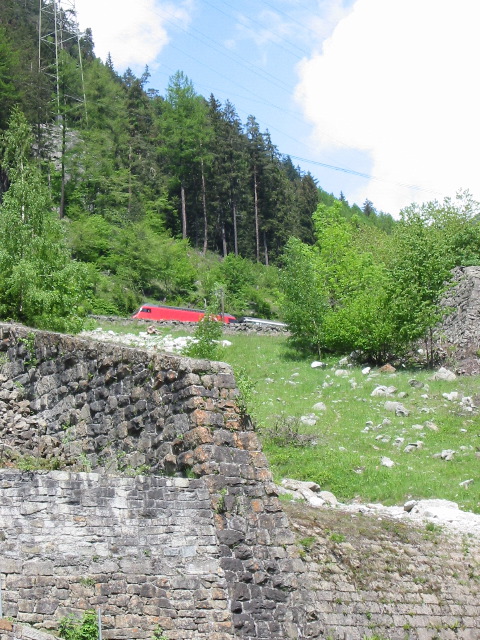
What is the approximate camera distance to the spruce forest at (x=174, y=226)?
20.0m

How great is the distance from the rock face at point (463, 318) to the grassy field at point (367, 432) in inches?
99.3

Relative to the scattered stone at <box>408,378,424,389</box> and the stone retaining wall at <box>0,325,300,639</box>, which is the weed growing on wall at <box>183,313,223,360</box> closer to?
the scattered stone at <box>408,378,424,389</box>

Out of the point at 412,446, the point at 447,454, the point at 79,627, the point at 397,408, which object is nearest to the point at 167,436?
the point at 79,627

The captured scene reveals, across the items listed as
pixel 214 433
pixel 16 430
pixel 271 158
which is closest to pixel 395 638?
pixel 214 433

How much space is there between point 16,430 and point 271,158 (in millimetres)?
57579

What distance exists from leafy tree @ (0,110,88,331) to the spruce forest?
42 millimetres

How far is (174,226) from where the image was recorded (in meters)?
60.7

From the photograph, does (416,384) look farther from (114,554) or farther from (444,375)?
(114,554)

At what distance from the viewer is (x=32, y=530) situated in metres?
6.91

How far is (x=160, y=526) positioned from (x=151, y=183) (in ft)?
179

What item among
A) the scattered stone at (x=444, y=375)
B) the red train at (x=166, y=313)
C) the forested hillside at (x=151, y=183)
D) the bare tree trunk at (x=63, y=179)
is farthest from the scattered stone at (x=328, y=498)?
the bare tree trunk at (x=63, y=179)

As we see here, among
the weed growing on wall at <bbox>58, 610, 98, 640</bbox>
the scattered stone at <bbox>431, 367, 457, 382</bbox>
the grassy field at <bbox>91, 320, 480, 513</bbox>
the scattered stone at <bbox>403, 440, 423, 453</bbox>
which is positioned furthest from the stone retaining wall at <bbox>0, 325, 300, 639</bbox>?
the scattered stone at <bbox>431, 367, 457, 382</bbox>

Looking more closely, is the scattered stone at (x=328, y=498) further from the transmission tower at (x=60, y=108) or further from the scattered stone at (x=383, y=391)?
the transmission tower at (x=60, y=108)

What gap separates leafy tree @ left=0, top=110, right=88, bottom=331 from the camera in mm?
17625
